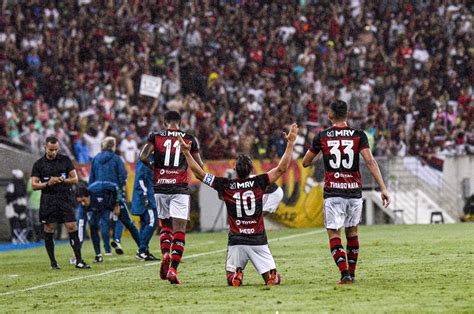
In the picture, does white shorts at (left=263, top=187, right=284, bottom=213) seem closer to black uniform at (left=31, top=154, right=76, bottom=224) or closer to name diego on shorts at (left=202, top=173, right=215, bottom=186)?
black uniform at (left=31, top=154, right=76, bottom=224)

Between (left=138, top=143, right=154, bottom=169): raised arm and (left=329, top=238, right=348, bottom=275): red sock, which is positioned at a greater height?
(left=138, top=143, right=154, bottom=169): raised arm

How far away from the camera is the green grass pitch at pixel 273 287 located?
1236cm

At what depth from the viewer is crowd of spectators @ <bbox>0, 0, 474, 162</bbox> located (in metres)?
36.3

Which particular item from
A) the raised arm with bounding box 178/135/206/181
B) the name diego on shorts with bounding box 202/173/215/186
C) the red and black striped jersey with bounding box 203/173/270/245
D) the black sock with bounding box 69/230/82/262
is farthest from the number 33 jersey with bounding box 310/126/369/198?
the black sock with bounding box 69/230/82/262

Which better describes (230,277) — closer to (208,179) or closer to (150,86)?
(208,179)

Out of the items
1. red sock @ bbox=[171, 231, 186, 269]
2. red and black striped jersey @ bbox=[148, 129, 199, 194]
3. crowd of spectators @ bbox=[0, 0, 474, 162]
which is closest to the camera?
red sock @ bbox=[171, 231, 186, 269]

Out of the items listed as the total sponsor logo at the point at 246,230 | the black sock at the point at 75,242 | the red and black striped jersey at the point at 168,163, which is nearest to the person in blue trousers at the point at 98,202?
the black sock at the point at 75,242

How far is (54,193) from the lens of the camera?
20.0 m

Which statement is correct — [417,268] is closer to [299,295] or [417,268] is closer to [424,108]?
[299,295]

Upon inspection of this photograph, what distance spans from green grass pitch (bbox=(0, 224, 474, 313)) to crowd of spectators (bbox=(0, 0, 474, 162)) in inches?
470

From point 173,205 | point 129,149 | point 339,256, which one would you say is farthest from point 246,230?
point 129,149

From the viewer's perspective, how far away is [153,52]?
1582 inches

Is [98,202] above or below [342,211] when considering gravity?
above

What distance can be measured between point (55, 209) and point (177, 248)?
4837 mm
